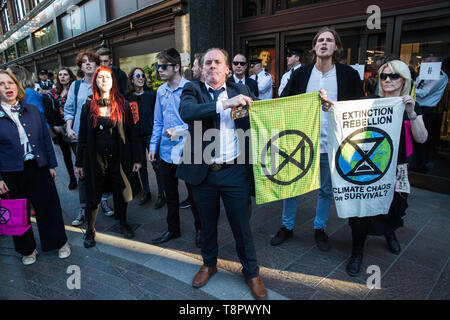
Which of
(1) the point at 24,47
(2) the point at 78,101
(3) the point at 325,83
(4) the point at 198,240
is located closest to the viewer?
(3) the point at 325,83

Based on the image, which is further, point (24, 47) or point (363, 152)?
point (24, 47)

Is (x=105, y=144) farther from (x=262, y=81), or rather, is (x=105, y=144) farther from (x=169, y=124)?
(x=262, y=81)

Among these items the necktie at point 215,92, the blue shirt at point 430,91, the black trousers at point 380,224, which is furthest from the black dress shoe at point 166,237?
the blue shirt at point 430,91

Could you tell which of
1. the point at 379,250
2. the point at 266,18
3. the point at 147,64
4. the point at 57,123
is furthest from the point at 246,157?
the point at 147,64

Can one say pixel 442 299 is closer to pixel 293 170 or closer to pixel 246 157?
pixel 293 170

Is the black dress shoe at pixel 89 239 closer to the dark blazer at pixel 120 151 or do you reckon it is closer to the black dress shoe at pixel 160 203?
the dark blazer at pixel 120 151

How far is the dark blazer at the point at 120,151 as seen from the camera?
3463 mm

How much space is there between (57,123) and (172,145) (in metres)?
3.38

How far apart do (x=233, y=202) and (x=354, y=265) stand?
1.45m

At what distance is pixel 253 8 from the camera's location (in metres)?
7.44

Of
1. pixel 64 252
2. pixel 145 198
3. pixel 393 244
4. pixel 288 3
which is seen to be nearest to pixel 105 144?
pixel 64 252

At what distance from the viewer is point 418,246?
11.1 ft

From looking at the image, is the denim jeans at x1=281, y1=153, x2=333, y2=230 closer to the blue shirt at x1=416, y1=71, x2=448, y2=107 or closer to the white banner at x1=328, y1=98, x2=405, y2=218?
the white banner at x1=328, y1=98, x2=405, y2=218

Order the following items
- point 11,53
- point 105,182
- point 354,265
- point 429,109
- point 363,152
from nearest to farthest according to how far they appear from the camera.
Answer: point 363,152 → point 354,265 → point 105,182 → point 429,109 → point 11,53
